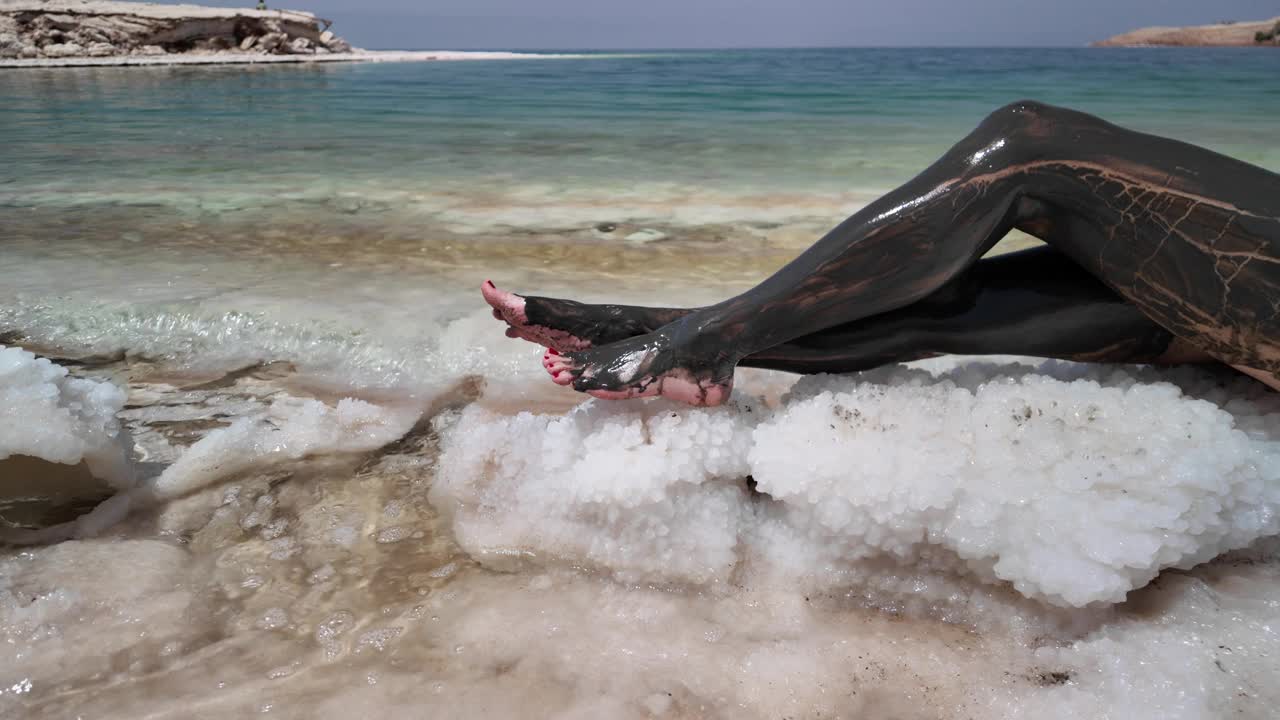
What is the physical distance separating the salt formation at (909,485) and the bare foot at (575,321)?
18cm

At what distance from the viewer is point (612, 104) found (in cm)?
1279

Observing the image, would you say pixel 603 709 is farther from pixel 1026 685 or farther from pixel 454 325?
pixel 454 325

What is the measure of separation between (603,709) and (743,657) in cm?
25

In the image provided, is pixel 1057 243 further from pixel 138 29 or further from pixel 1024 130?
pixel 138 29

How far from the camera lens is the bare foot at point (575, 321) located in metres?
1.86

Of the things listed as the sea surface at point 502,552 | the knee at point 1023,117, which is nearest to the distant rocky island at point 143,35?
the sea surface at point 502,552

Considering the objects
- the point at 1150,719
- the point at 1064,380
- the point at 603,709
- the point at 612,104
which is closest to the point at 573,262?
the point at 1064,380

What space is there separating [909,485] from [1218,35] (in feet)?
241

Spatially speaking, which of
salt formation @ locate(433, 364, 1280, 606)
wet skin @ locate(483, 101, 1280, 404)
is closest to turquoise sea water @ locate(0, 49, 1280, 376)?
salt formation @ locate(433, 364, 1280, 606)

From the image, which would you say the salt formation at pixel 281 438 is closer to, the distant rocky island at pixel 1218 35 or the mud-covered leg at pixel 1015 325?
the mud-covered leg at pixel 1015 325

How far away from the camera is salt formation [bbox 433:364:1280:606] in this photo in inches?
54.6

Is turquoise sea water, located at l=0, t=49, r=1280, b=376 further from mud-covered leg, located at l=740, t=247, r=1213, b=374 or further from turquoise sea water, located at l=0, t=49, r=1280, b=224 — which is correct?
mud-covered leg, located at l=740, t=247, r=1213, b=374

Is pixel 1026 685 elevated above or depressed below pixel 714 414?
below

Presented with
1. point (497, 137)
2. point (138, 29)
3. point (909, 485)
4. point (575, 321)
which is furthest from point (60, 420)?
point (138, 29)
